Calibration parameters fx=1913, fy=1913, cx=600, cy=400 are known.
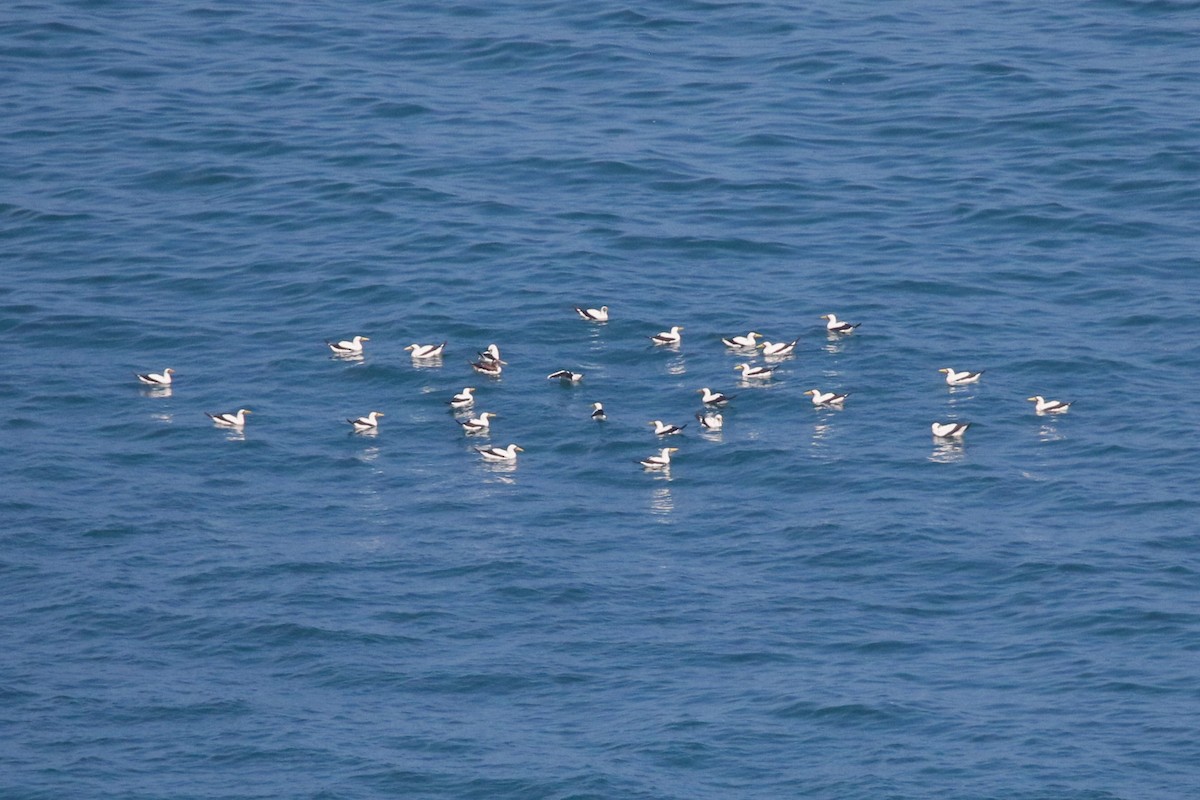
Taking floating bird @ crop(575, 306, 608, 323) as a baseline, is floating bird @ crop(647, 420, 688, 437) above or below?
below

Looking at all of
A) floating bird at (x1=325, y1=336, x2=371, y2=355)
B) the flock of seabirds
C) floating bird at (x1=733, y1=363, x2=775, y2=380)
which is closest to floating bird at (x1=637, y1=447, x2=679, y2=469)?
the flock of seabirds

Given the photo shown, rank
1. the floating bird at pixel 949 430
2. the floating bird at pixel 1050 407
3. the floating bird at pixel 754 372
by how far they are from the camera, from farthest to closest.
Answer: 1. the floating bird at pixel 754 372
2. the floating bird at pixel 1050 407
3. the floating bird at pixel 949 430

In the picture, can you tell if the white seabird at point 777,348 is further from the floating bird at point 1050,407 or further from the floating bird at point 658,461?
the floating bird at point 1050,407

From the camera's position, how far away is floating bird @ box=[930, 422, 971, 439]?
42.2 m

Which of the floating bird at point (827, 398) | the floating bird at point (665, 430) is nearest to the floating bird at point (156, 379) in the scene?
the floating bird at point (665, 430)

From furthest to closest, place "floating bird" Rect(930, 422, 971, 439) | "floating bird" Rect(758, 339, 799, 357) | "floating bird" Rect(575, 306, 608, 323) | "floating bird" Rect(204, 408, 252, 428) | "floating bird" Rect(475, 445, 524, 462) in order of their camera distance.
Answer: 1. "floating bird" Rect(575, 306, 608, 323)
2. "floating bird" Rect(758, 339, 799, 357)
3. "floating bird" Rect(204, 408, 252, 428)
4. "floating bird" Rect(475, 445, 524, 462)
5. "floating bird" Rect(930, 422, 971, 439)

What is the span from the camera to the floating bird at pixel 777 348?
4650cm

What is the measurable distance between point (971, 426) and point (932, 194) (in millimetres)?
14652

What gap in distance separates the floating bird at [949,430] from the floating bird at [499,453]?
934 cm

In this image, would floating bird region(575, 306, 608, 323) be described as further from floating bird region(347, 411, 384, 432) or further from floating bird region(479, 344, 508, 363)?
floating bird region(347, 411, 384, 432)

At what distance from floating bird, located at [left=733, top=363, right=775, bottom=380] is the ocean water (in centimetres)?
33

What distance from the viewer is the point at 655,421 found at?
43656 millimetres

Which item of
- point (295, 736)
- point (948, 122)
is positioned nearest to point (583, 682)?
point (295, 736)

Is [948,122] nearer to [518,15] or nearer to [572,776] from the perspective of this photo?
[518,15]
